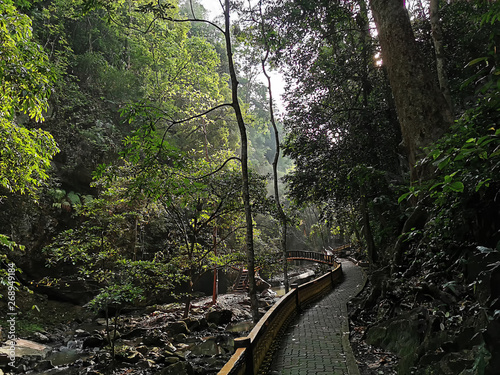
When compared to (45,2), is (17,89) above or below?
below

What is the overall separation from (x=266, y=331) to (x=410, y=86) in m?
5.80

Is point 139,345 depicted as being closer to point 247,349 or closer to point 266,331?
point 266,331

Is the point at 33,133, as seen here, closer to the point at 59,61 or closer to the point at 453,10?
the point at 453,10

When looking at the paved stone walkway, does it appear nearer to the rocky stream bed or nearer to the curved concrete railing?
the curved concrete railing

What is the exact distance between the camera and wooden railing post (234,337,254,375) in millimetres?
4121

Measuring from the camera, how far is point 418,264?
5.77 m

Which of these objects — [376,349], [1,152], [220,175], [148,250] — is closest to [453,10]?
[220,175]

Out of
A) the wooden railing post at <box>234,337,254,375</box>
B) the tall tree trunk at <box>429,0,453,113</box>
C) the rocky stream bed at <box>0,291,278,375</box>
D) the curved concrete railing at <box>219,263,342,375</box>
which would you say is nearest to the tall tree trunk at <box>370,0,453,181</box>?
the tall tree trunk at <box>429,0,453,113</box>

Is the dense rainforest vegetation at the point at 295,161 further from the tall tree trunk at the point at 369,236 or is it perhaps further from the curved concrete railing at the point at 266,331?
the curved concrete railing at the point at 266,331

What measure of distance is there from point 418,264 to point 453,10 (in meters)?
8.13

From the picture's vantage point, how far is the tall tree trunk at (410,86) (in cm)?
594

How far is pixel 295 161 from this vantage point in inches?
478

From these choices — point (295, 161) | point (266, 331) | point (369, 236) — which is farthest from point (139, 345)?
point (369, 236)

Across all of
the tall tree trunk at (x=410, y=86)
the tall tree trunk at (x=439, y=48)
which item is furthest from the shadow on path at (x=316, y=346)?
the tall tree trunk at (x=439, y=48)
